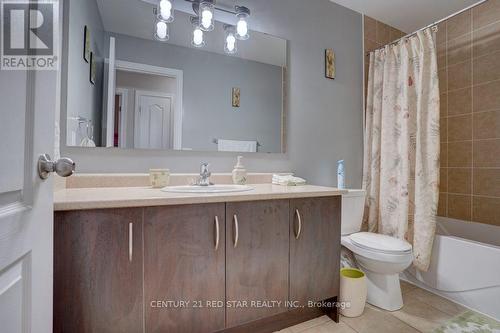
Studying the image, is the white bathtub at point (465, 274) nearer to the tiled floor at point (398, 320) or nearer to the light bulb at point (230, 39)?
the tiled floor at point (398, 320)

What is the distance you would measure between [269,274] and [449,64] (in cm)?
273

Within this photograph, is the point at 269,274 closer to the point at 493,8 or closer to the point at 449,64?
the point at 449,64

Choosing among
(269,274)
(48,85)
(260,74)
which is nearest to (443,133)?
(260,74)

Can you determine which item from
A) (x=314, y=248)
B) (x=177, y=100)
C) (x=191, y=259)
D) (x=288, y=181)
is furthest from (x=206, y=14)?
(x=314, y=248)

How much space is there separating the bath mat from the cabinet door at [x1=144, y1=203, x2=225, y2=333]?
53.6 inches

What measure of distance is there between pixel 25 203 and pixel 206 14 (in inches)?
59.8

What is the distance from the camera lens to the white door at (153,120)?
57.7 inches

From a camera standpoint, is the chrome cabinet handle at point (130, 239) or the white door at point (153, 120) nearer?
the chrome cabinet handle at point (130, 239)

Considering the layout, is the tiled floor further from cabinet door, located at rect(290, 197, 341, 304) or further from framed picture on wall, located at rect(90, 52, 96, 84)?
framed picture on wall, located at rect(90, 52, 96, 84)

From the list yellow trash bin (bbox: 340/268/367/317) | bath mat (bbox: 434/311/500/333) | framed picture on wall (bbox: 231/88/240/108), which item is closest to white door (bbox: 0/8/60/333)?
framed picture on wall (bbox: 231/88/240/108)

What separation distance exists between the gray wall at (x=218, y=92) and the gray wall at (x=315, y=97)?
4.8 inches

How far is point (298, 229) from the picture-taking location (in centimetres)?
133

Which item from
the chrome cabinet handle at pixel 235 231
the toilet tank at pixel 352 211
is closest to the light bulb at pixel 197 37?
the chrome cabinet handle at pixel 235 231

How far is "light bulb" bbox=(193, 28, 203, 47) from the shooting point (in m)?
1.62
